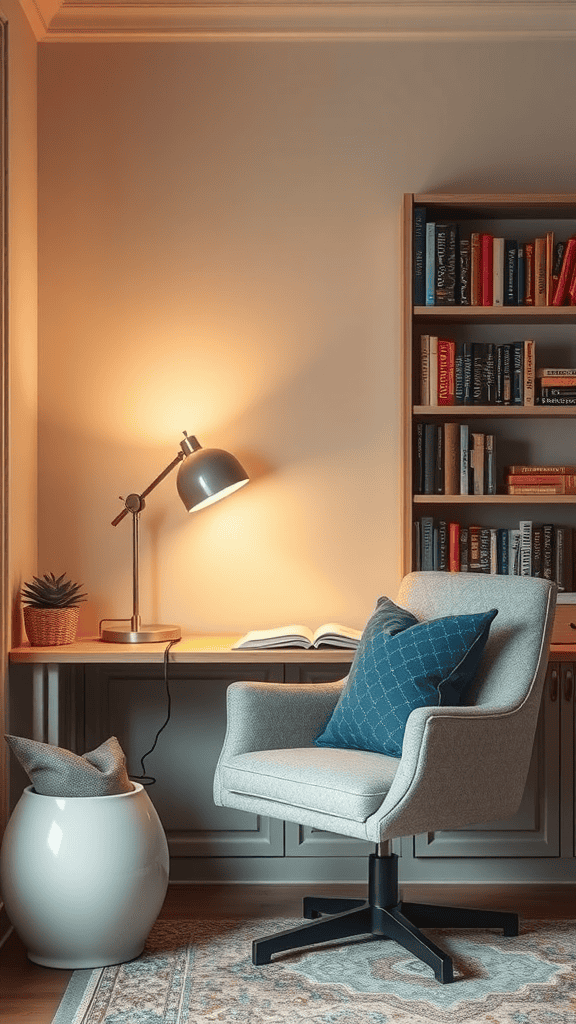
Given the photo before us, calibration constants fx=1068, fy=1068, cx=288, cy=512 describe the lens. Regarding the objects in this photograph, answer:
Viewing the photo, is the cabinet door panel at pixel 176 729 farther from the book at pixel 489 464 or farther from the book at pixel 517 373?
the book at pixel 517 373

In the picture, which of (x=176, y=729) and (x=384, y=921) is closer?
(x=384, y=921)

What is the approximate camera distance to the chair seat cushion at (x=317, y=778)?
Answer: 7.65 ft

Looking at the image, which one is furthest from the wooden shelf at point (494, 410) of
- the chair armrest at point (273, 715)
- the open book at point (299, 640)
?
the chair armrest at point (273, 715)

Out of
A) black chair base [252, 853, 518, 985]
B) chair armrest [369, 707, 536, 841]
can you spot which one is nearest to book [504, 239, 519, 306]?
chair armrest [369, 707, 536, 841]

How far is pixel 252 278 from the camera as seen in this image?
3406 millimetres

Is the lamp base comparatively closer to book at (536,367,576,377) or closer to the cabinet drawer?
the cabinet drawer

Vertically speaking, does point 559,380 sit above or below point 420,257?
below

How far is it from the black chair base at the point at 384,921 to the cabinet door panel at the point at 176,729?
1.77ft

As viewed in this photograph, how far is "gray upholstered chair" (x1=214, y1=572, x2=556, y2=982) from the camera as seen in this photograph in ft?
7.69

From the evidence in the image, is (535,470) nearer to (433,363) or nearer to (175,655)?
(433,363)

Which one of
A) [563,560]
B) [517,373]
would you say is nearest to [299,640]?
[563,560]

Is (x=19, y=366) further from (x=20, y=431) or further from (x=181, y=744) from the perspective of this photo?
(x=181, y=744)

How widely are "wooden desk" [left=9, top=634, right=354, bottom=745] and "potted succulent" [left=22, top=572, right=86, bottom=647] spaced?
34 mm

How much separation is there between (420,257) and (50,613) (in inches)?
59.0
